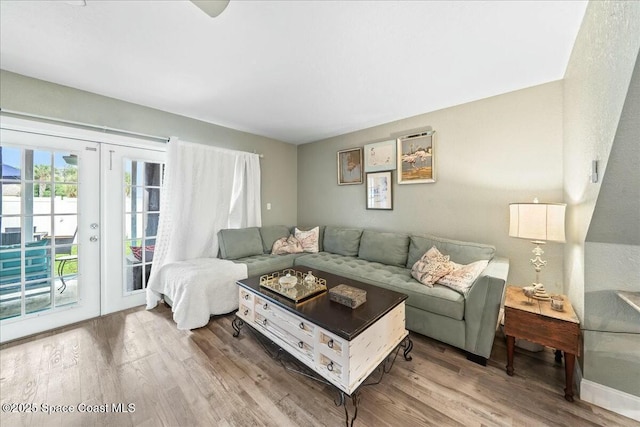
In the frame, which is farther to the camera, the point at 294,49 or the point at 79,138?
the point at 79,138

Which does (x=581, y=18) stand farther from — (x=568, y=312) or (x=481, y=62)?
(x=568, y=312)

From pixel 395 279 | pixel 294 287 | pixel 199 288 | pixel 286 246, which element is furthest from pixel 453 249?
pixel 199 288

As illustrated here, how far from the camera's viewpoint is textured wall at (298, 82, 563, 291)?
2174 mm

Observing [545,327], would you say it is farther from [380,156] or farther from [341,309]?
[380,156]

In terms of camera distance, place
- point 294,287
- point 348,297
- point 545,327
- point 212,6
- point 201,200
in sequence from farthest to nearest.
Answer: point 201,200 → point 294,287 → point 348,297 → point 545,327 → point 212,6

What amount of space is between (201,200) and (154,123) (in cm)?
105

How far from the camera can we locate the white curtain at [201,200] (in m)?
2.87

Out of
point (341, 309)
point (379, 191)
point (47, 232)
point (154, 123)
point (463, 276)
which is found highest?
point (154, 123)

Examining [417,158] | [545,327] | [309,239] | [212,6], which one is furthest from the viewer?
[309,239]

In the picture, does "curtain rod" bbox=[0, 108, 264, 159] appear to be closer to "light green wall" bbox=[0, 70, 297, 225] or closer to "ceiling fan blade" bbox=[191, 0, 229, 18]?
"light green wall" bbox=[0, 70, 297, 225]

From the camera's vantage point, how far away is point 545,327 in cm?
154

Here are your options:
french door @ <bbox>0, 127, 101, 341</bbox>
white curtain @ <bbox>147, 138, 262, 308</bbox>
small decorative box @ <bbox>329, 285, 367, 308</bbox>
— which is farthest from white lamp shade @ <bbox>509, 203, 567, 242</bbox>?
french door @ <bbox>0, 127, 101, 341</bbox>

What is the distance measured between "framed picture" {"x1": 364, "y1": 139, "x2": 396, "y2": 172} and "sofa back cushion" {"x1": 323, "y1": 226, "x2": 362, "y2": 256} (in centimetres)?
94

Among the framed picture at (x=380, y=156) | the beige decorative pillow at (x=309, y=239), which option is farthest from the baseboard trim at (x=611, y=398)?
the beige decorative pillow at (x=309, y=239)
